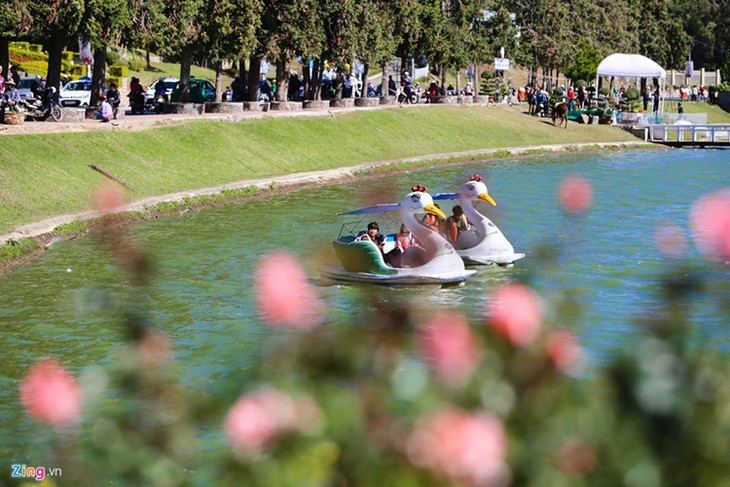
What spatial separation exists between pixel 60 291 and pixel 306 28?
3756cm

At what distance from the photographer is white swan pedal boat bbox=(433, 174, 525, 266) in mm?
27469

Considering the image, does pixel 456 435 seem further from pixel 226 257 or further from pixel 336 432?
pixel 226 257

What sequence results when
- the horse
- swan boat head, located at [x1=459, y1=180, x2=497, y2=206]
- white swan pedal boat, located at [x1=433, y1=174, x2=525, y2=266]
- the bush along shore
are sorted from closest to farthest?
1. white swan pedal boat, located at [x1=433, y1=174, x2=525, y2=266]
2. swan boat head, located at [x1=459, y1=180, x2=497, y2=206]
3. the bush along shore
4. the horse

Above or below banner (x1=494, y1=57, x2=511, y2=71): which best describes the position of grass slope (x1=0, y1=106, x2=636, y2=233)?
below

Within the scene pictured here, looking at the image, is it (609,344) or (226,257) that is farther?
(226,257)

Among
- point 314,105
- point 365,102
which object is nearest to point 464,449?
point 314,105

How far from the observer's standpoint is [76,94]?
207 feet

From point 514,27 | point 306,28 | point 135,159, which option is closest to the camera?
point 135,159

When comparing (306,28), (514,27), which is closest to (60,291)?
(306,28)

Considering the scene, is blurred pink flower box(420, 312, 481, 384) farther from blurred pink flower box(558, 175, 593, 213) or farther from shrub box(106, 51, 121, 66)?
shrub box(106, 51, 121, 66)

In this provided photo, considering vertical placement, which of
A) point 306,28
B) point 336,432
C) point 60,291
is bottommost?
point 60,291

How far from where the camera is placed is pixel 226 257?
29.0m

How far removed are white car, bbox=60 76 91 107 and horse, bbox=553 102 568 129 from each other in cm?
2751

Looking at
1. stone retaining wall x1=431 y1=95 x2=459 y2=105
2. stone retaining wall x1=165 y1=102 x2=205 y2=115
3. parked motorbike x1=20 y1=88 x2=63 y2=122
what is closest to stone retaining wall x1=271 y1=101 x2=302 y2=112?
stone retaining wall x1=165 y1=102 x2=205 y2=115
